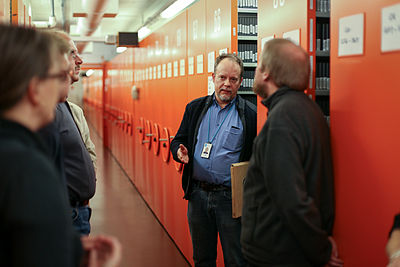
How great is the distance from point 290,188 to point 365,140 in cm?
39

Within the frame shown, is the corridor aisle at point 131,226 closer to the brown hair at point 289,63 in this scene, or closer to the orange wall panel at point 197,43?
the orange wall panel at point 197,43

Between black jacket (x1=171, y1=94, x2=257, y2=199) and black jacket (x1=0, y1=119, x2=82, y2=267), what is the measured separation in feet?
5.93

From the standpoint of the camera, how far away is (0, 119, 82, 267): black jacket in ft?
3.14

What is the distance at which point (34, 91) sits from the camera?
1.08 m

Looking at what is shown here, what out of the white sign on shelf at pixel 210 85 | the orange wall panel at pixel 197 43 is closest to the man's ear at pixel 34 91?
the white sign on shelf at pixel 210 85

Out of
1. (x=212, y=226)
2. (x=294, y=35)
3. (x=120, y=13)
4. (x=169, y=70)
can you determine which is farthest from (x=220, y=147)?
(x=120, y=13)

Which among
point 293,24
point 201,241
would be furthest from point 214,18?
point 201,241

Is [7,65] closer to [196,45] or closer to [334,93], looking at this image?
[334,93]

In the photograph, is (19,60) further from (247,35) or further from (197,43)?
(197,43)

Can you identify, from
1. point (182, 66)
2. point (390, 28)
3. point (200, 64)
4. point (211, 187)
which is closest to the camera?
point (390, 28)

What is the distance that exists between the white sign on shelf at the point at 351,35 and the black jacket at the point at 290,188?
0.27 metres

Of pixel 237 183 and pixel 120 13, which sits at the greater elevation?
pixel 120 13

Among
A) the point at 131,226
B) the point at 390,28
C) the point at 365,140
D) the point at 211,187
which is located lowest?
the point at 131,226

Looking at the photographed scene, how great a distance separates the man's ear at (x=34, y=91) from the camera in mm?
1069
